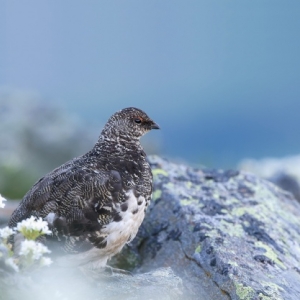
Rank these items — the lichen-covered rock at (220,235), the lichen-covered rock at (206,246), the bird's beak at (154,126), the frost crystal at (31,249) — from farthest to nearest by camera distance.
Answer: the bird's beak at (154,126) < the lichen-covered rock at (220,235) < the lichen-covered rock at (206,246) < the frost crystal at (31,249)

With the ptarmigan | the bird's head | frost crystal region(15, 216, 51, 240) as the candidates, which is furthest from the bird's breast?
frost crystal region(15, 216, 51, 240)

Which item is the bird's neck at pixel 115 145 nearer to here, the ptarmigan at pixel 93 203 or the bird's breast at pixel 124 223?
the ptarmigan at pixel 93 203

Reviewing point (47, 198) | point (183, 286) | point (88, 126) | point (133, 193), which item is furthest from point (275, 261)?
point (88, 126)

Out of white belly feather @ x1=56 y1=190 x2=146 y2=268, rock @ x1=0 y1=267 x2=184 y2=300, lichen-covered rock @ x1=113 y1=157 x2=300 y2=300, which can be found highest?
lichen-covered rock @ x1=113 y1=157 x2=300 y2=300

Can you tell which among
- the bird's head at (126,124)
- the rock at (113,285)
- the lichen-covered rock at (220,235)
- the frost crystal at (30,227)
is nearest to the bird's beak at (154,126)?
the bird's head at (126,124)

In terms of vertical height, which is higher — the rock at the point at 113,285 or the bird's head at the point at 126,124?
the bird's head at the point at 126,124

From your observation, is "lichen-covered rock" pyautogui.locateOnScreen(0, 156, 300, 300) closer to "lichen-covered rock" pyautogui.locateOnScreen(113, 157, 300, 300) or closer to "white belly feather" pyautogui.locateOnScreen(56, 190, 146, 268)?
"lichen-covered rock" pyautogui.locateOnScreen(113, 157, 300, 300)

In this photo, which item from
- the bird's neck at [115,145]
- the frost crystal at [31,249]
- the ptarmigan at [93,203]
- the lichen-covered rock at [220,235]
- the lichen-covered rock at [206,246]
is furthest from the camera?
the bird's neck at [115,145]
